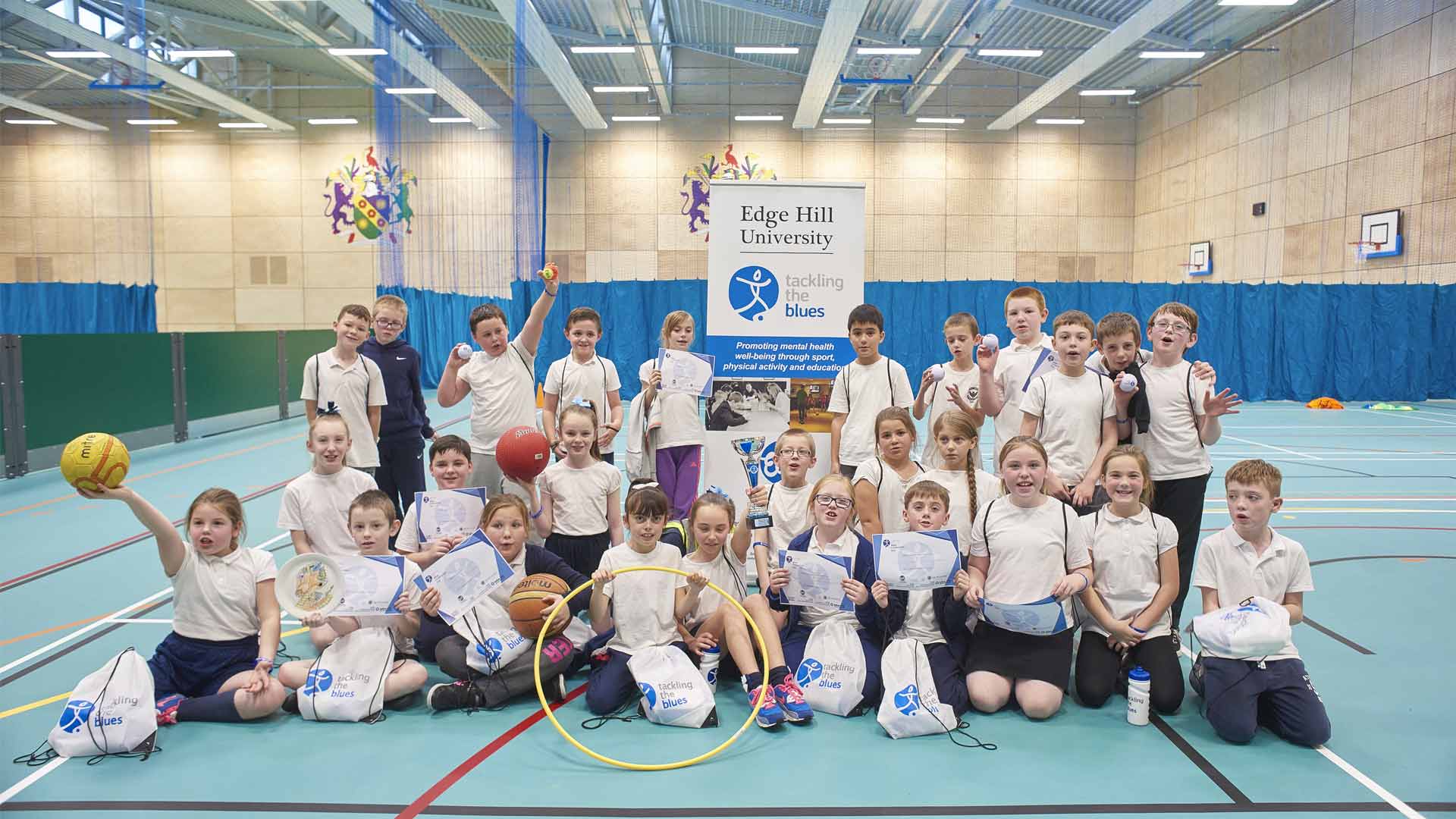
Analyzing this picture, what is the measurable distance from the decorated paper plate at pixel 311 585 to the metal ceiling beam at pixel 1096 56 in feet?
58.1

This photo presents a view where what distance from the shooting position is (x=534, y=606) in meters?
4.18

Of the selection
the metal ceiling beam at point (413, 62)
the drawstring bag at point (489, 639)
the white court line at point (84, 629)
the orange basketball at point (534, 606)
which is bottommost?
the white court line at point (84, 629)

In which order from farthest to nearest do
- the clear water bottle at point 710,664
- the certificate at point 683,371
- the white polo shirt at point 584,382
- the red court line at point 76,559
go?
1. the red court line at point 76,559
2. the certificate at point 683,371
3. the white polo shirt at point 584,382
4. the clear water bottle at point 710,664

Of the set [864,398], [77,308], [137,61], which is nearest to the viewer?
[864,398]

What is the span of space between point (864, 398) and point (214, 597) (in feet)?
12.1

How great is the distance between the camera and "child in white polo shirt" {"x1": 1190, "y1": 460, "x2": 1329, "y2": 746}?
3.74 meters

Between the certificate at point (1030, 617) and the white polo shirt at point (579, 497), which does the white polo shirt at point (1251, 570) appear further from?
the white polo shirt at point (579, 497)

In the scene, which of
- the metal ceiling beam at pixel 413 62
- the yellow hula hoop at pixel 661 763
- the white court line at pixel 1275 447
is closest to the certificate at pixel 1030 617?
the yellow hula hoop at pixel 661 763

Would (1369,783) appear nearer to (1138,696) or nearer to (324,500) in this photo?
(1138,696)

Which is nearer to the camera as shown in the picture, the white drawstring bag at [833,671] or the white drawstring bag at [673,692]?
the white drawstring bag at [673,692]

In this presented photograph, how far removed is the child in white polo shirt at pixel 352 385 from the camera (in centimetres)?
535

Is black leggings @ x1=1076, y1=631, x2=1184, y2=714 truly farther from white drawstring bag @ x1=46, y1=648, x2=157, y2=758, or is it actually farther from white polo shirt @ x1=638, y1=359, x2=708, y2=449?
white drawstring bag @ x1=46, y1=648, x2=157, y2=758

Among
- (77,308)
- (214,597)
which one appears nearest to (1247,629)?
(214,597)

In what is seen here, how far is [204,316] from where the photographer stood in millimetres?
25688
